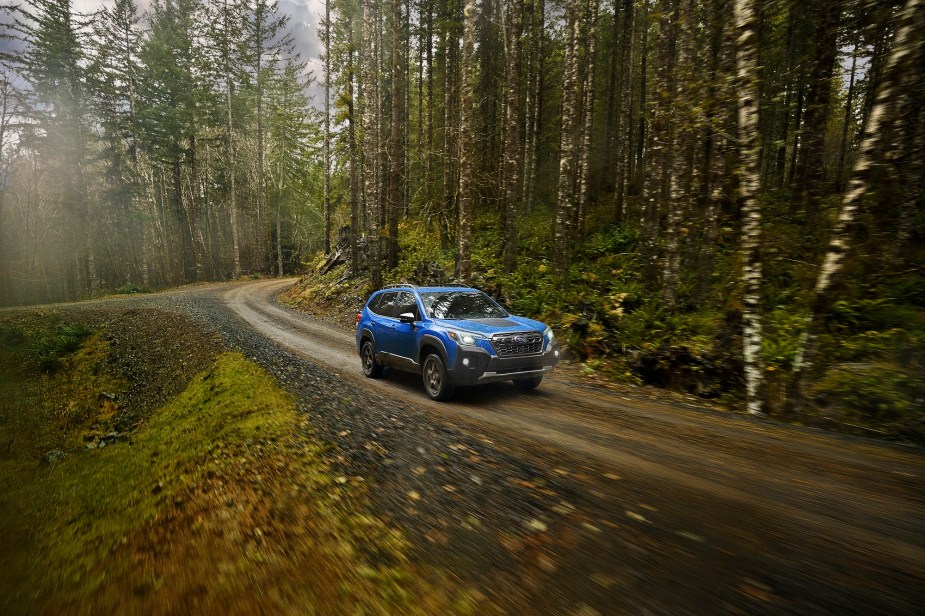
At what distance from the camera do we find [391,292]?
9578 millimetres

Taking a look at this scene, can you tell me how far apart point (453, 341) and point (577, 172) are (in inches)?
556

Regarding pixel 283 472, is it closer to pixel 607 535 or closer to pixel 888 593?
pixel 607 535

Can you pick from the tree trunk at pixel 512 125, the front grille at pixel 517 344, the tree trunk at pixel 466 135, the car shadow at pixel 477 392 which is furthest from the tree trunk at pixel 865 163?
the tree trunk at pixel 512 125

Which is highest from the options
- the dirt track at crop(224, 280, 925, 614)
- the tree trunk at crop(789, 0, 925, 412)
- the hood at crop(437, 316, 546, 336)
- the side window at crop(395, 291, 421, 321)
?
the tree trunk at crop(789, 0, 925, 412)

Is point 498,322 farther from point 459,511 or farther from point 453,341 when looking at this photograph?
point 459,511

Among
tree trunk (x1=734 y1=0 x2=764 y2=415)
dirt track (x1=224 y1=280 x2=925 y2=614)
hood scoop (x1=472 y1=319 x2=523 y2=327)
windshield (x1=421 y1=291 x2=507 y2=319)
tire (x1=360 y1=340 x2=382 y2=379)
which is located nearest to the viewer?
dirt track (x1=224 y1=280 x2=925 y2=614)

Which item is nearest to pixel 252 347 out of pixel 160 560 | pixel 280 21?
pixel 160 560

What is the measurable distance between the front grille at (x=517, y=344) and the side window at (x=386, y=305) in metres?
2.98

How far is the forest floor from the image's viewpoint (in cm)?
264

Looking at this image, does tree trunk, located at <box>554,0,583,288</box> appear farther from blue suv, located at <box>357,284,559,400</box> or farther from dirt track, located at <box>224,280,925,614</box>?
dirt track, located at <box>224,280,925,614</box>

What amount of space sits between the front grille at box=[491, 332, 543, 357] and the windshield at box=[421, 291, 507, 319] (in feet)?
3.49

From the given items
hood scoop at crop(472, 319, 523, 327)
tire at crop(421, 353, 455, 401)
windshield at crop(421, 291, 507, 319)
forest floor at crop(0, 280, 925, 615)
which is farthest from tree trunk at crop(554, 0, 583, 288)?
forest floor at crop(0, 280, 925, 615)

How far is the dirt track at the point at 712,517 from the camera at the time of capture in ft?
8.43

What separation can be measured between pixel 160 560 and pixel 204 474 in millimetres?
1755
